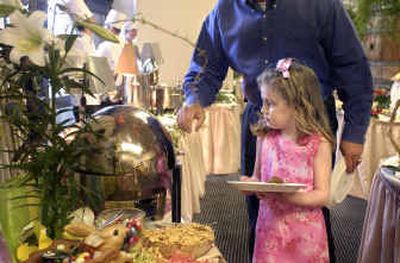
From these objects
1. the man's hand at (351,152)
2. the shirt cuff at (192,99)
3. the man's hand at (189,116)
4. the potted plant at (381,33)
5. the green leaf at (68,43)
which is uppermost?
the potted plant at (381,33)

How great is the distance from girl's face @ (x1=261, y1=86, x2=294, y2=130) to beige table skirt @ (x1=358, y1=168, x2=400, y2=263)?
18.8 inches

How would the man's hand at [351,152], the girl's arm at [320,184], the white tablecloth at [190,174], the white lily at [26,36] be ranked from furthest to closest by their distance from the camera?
the white tablecloth at [190,174] < the man's hand at [351,152] < the girl's arm at [320,184] < the white lily at [26,36]

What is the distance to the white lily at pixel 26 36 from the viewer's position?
75 cm

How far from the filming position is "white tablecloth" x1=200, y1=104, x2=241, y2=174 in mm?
4168

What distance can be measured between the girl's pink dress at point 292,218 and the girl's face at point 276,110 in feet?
0.23

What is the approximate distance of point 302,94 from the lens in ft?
4.33

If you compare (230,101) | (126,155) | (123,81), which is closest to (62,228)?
(126,155)

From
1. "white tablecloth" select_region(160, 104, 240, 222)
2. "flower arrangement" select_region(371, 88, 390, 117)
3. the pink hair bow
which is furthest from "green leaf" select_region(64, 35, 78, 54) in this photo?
"white tablecloth" select_region(160, 104, 240, 222)

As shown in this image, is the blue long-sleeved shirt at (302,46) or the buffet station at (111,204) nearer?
the buffet station at (111,204)

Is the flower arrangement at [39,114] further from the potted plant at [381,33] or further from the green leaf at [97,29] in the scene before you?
the potted plant at [381,33]

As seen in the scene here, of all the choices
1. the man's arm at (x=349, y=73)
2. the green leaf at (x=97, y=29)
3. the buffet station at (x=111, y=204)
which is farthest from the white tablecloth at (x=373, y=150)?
the green leaf at (x=97, y=29)

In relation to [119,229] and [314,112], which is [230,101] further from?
[119,229]

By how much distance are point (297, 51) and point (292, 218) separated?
492mm

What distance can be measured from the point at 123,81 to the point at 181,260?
187 cm
